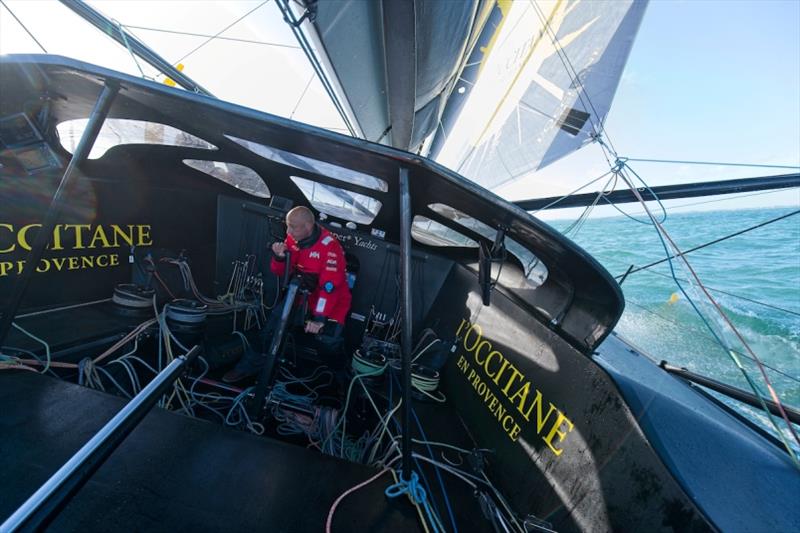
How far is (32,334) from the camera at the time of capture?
2195 mm

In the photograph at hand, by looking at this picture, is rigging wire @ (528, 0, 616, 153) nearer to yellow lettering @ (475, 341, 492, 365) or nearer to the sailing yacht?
the sailing yacht

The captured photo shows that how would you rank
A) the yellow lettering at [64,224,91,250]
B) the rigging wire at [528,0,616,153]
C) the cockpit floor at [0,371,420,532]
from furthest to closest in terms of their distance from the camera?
1. the rigging wire at [528,0,616,153]
2. the yellow lettering at [64,224,91,250]
3. the cockpit floor at [0,371,420,532]

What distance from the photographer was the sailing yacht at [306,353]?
1.21 metres

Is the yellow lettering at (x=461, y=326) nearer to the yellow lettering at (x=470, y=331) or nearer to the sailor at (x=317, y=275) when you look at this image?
the yellow lettering at (x=470, y=331)

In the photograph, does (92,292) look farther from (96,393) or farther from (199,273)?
(96,393)

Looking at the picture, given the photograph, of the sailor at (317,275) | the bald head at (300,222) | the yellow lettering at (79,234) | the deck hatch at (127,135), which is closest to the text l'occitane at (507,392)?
the sailor at (317,275)

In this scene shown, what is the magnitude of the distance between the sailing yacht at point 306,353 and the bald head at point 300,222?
1.06 ft

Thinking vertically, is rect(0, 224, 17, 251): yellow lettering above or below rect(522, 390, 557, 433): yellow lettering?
below

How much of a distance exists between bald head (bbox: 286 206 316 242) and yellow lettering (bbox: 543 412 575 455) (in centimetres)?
249

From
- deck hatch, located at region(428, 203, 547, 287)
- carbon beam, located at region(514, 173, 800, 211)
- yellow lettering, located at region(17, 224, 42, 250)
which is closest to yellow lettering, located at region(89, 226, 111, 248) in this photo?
yellow lettering, located at region(17, 224, 42, 250)

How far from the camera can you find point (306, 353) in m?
3.21

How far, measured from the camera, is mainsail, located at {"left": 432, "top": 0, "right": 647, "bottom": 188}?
15.6 feet

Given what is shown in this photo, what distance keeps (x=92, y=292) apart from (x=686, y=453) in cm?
440

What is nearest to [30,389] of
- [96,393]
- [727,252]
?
[96,393]
